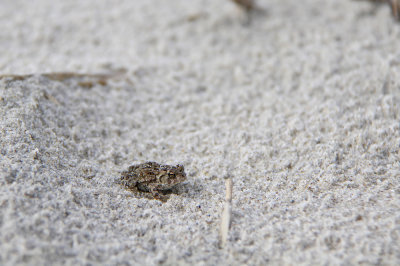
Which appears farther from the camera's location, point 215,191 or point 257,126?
point 257,126

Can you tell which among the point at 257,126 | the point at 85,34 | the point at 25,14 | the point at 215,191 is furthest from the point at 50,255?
the point at 25,14

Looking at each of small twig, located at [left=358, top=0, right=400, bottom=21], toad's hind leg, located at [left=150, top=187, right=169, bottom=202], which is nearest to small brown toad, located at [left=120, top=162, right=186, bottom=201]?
toad's hind leg, located at [left=150, top=187, right=169, bottom=202]

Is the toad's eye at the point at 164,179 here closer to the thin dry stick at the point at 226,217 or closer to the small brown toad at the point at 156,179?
the small brown toad at the point at 156,179

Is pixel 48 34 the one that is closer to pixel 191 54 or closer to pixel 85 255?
pixel 191 54

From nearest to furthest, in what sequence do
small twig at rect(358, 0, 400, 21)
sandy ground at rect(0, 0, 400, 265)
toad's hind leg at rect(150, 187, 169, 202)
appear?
sandy ground at rect(0, 0, 400, 265) → toad's hind leg at rect(150, 187, 169, 202) → small twig at rect(358, 0, 400, 21)

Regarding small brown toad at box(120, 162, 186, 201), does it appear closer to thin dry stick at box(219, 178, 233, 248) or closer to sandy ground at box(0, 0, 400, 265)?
sandy ground at box(0, 0, 400, 265)
